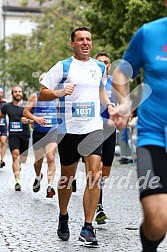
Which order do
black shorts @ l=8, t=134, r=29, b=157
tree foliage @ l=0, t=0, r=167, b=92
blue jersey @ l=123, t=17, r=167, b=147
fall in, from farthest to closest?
tree foliage @ l=0, t=0, r=167, b=92 < black shorts @ l=8, t=134, r=29, b=157 < blue jersey @ l=123, t=17, r=167, b=147

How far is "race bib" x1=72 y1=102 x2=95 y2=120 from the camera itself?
23.3 ft

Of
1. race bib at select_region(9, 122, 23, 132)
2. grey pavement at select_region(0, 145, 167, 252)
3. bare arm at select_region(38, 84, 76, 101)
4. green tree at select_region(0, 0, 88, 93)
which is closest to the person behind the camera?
bare arm at select_region(38, 84, 76, 101)

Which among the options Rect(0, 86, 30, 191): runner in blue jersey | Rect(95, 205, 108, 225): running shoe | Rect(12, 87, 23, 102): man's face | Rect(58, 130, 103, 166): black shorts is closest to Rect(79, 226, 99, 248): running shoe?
Rect(58, 130, 103, 166): black shorts

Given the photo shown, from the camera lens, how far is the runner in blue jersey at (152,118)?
432cm

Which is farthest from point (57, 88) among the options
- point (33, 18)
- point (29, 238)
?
point (33, 18)

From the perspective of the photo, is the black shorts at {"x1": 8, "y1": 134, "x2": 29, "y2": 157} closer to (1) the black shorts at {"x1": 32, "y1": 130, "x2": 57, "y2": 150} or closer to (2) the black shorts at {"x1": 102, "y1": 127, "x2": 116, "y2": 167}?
(1) the black shorts at {"x1": 32, "y1": 130, "x2": 57, "y2": 150}

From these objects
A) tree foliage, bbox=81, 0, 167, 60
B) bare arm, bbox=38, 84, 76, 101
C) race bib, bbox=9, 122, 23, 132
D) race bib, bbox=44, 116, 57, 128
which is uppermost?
tree foliage, bbox=81, 0, 167, 60

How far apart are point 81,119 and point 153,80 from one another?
2.71 meters

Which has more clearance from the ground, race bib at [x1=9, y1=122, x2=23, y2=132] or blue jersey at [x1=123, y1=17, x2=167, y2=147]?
blue jersey at [x1=123, y1=17, x2=167, y2=147]

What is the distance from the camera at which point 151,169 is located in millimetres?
4371

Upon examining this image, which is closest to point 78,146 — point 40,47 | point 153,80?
point 153,80

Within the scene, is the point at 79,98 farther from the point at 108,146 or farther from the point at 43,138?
the point at 43,138

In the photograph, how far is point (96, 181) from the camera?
6.95m

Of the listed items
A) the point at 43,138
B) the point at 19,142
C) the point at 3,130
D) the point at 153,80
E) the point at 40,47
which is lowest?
the point at 3,130
